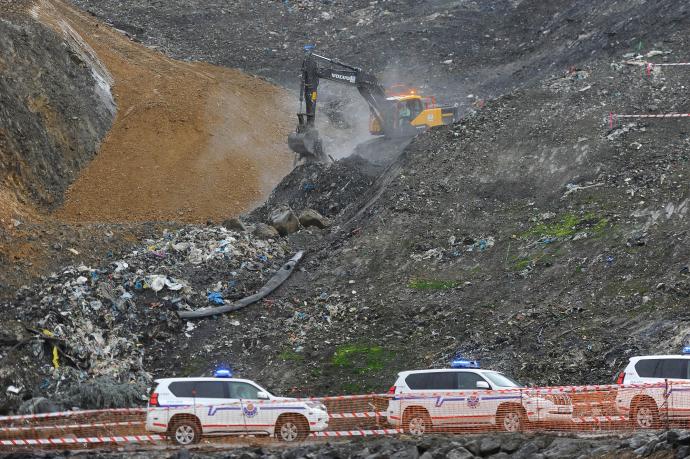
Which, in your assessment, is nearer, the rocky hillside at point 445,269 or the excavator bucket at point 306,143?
the rocky hillside at point 445,269

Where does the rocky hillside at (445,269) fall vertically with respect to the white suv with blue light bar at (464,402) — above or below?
above

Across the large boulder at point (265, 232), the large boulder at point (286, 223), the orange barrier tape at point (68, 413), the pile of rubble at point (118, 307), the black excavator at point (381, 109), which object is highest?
the black excavator at point (381, 109)

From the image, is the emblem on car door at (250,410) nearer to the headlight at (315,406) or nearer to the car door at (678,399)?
the headlight at (315,406)

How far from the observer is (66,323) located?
23469 mm

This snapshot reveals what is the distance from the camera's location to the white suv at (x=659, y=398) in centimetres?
1524

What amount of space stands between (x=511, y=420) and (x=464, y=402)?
84 centimetres

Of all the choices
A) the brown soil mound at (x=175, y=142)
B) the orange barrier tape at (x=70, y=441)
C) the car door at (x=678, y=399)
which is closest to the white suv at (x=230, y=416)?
the orange barrier tape at (x=70, y=441)

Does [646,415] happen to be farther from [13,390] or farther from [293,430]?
[13,390]

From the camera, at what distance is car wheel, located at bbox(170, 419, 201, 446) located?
16.6m

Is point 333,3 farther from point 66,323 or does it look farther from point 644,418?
point 644,418

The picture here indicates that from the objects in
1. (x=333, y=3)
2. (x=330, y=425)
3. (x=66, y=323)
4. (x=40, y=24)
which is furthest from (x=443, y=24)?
(x=330, y=425)

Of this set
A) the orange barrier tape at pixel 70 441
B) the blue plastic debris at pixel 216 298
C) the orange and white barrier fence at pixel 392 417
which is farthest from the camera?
the blue plastic debris at pixel 216 298

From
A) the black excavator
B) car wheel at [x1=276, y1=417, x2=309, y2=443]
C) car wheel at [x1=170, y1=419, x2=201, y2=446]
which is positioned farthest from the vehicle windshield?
the black excavator

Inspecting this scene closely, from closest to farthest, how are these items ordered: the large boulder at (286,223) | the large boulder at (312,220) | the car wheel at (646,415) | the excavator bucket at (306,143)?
the car wheel at (646,415), the large boulder at (286,223), the large boulder at (312,220), the excavator bucket at (306,143)
